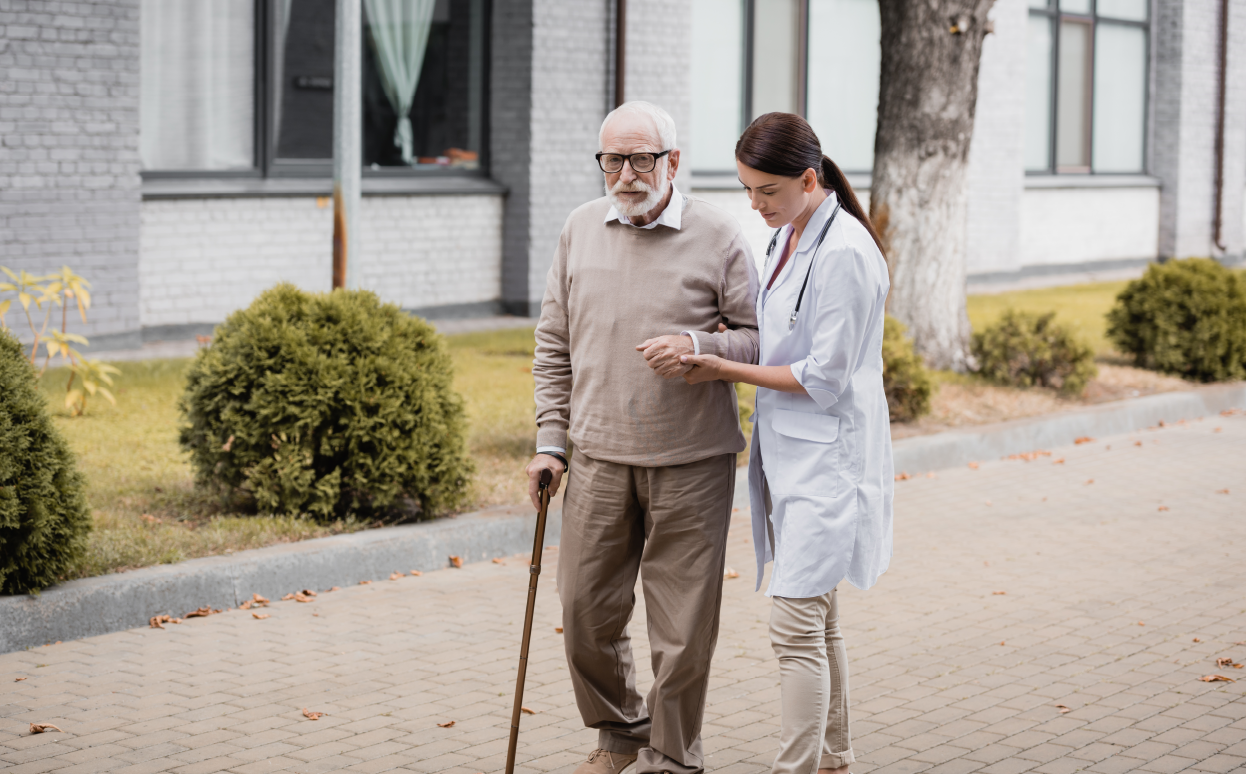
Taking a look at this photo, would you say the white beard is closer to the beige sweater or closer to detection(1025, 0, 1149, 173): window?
the beige sweater

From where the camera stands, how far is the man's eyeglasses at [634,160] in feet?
13.1

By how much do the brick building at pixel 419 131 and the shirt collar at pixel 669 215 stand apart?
8.70 metres

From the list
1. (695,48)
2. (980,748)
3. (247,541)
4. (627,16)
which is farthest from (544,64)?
(980,748)

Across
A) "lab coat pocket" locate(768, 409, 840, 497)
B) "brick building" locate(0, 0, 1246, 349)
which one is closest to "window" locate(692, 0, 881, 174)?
"brick building" locate(0, 0, 1246, 349)

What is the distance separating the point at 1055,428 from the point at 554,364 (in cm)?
694

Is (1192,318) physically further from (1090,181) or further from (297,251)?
(1090,181)

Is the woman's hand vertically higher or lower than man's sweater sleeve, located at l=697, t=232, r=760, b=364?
lower

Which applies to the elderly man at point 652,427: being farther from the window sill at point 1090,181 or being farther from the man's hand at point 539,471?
the window sill at point 1090,181

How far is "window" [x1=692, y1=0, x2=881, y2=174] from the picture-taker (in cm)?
1803

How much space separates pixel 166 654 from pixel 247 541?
102 centimetres

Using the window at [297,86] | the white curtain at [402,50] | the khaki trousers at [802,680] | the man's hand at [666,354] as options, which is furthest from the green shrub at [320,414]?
the white curtain at [402,50]

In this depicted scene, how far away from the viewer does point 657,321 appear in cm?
408

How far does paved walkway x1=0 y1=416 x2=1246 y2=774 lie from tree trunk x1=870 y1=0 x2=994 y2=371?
445 centimetres

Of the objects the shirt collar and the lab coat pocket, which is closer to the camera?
the lab coat pocket
